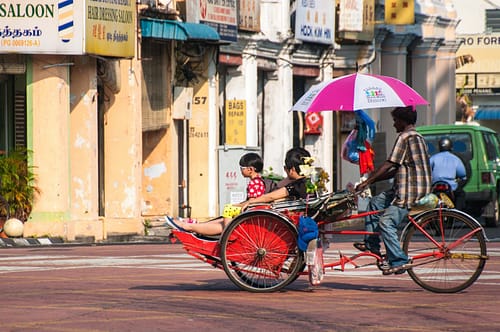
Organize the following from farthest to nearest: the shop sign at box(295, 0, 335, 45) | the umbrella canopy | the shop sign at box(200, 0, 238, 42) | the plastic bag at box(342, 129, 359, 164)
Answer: the shop sign at box(295, 0, 335, 45), the shop sign at box(200, 0, 238, 42), the plastic bag at box(342, 129, 359, 164), the umbrella canopy

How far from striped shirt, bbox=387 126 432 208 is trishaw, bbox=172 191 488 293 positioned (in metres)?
0.19

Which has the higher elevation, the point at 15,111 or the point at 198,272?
the point at 15,111

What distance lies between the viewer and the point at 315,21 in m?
42.6

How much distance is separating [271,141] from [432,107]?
1772 cm

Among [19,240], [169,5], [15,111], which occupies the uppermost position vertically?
[169,5]

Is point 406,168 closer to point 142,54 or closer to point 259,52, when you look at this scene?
point 142,54

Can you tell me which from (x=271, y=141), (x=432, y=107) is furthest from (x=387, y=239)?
(x=432, y=107)

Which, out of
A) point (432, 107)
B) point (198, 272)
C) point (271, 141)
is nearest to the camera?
point (198, 272)

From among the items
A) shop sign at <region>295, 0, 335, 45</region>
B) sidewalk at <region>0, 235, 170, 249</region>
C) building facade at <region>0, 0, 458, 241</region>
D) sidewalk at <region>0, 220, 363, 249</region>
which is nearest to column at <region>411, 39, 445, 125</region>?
building facade at <region>0, 0, 458, 241</region>

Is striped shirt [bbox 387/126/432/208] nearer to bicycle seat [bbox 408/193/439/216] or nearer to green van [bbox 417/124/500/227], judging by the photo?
bicycle seat [bbox 408/193/439/216]

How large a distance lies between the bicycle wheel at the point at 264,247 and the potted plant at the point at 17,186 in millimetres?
14435

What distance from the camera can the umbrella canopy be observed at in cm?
1449

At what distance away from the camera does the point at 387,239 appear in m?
13.8

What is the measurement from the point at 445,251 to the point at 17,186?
1525 centimetres
